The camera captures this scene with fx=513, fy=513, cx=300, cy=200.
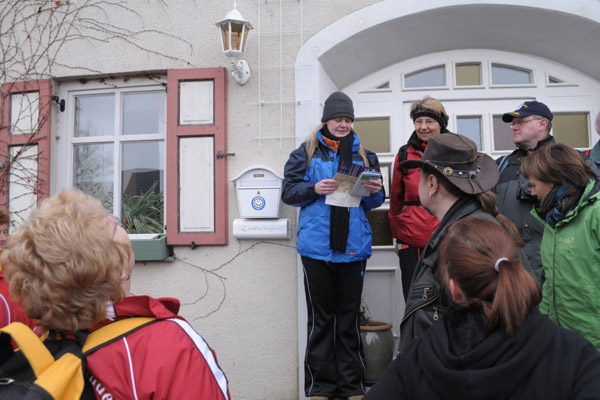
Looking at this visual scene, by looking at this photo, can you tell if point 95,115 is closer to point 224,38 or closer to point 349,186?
point 224,38

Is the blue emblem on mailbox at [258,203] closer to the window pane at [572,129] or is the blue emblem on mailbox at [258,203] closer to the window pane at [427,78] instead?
the window pane at [427,78]

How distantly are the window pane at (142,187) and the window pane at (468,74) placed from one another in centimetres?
267

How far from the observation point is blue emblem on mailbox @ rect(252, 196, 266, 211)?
388 centimetres

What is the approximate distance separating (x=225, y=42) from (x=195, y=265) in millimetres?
1758

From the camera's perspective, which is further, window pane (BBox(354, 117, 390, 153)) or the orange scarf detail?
window pane (BBox(354, 117, 390, 153))

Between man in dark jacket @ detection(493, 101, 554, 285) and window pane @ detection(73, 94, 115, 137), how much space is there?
10.9 feet

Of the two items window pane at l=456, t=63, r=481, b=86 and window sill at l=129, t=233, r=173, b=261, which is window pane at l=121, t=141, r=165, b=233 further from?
window pane at l=456, t=63, r=481, b=86

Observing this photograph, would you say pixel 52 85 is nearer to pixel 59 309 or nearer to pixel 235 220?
pixel 235 220

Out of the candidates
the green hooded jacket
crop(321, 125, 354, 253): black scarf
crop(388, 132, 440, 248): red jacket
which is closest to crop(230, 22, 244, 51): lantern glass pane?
crop(321, 125, 354, 253): black scarf

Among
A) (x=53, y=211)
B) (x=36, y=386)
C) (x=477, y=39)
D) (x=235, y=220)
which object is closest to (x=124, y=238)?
(x=53, y=211)

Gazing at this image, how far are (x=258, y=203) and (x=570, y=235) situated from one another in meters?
2.15

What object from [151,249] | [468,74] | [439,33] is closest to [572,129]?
[468,74]

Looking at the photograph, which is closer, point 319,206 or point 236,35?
point 319,206

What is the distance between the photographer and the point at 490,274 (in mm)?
1312
